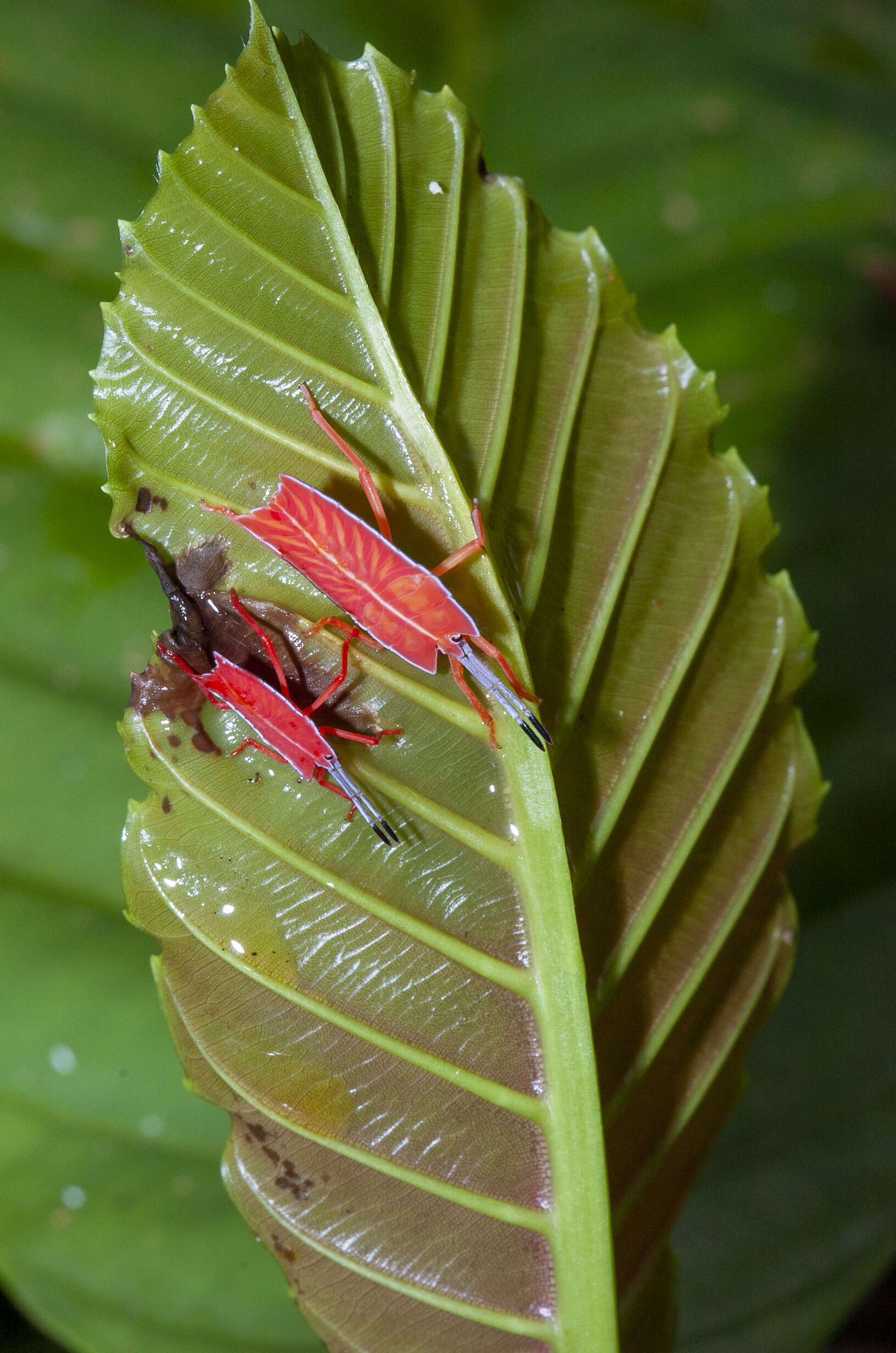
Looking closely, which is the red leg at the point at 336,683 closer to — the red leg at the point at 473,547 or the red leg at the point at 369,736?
the red leg at the point at 369,736

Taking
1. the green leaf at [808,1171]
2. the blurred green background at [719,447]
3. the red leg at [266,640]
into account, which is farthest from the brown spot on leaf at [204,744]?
the green leaf at [808,1171]

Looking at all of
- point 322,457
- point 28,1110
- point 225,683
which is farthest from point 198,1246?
point 322,457

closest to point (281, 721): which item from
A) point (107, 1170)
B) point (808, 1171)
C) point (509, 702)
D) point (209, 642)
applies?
point (209, 642)

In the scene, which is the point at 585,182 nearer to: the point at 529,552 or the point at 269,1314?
the point at 529,552

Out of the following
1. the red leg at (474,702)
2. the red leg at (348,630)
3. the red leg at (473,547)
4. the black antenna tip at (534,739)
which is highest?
the red leg at (473,547)

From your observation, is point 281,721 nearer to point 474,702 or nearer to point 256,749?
point 256,749

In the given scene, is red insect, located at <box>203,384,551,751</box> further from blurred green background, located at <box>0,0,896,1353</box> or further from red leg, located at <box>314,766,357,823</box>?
blurred green background, located at <box>0,0,896,1353</box>
